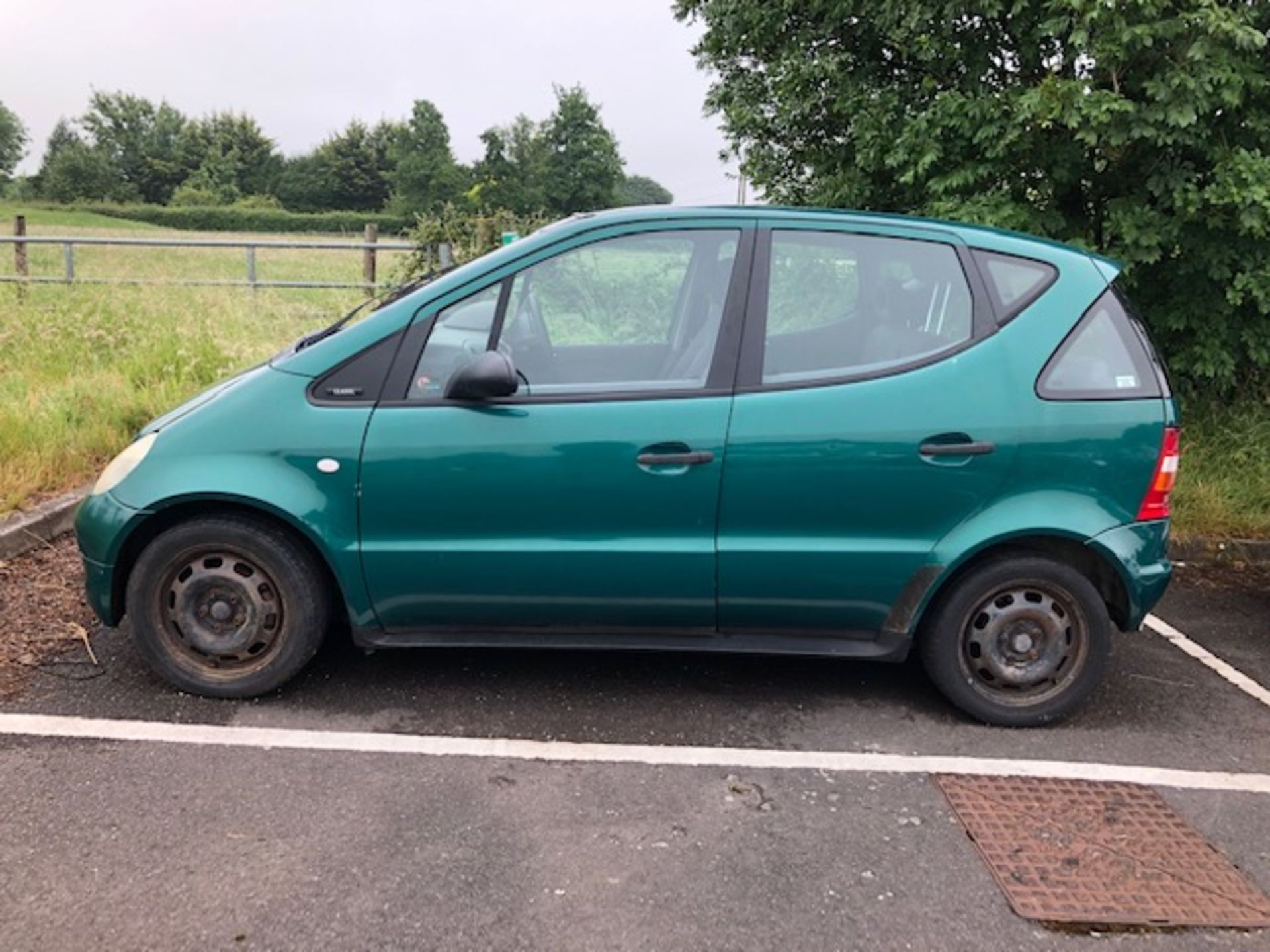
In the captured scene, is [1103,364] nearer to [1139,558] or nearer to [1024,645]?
[1139,558]

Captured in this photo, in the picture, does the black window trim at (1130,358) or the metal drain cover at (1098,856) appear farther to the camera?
the black window trim at (1130,358)

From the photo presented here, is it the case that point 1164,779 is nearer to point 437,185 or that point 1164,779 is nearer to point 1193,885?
point 1193,885

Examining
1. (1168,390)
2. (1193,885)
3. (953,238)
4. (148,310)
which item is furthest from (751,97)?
(148,310)

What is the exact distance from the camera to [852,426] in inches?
126

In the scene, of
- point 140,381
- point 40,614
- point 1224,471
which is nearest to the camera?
point 40,614

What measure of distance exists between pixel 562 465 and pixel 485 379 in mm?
372

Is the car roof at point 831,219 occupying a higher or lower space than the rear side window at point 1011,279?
higher

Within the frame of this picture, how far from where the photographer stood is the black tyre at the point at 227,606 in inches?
130

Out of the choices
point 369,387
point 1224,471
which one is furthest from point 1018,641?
point 1224,471

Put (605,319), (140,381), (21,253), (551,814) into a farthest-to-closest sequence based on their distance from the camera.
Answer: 1. (21,253)
2. (140,381)
3. (605,319)
4. (551,814)

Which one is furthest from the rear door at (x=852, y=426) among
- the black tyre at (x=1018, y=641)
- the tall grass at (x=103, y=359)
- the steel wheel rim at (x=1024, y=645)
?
the tall grass at (x=103, y=359)

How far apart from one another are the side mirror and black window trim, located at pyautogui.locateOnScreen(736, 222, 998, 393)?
2.47 feet

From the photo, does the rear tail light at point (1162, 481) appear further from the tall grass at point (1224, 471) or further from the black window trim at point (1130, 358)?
the tall grass at point (1224, 471)

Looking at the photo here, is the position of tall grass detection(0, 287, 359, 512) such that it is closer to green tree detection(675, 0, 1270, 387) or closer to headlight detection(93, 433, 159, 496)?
headlight detection(93, 433, 159, 496)
